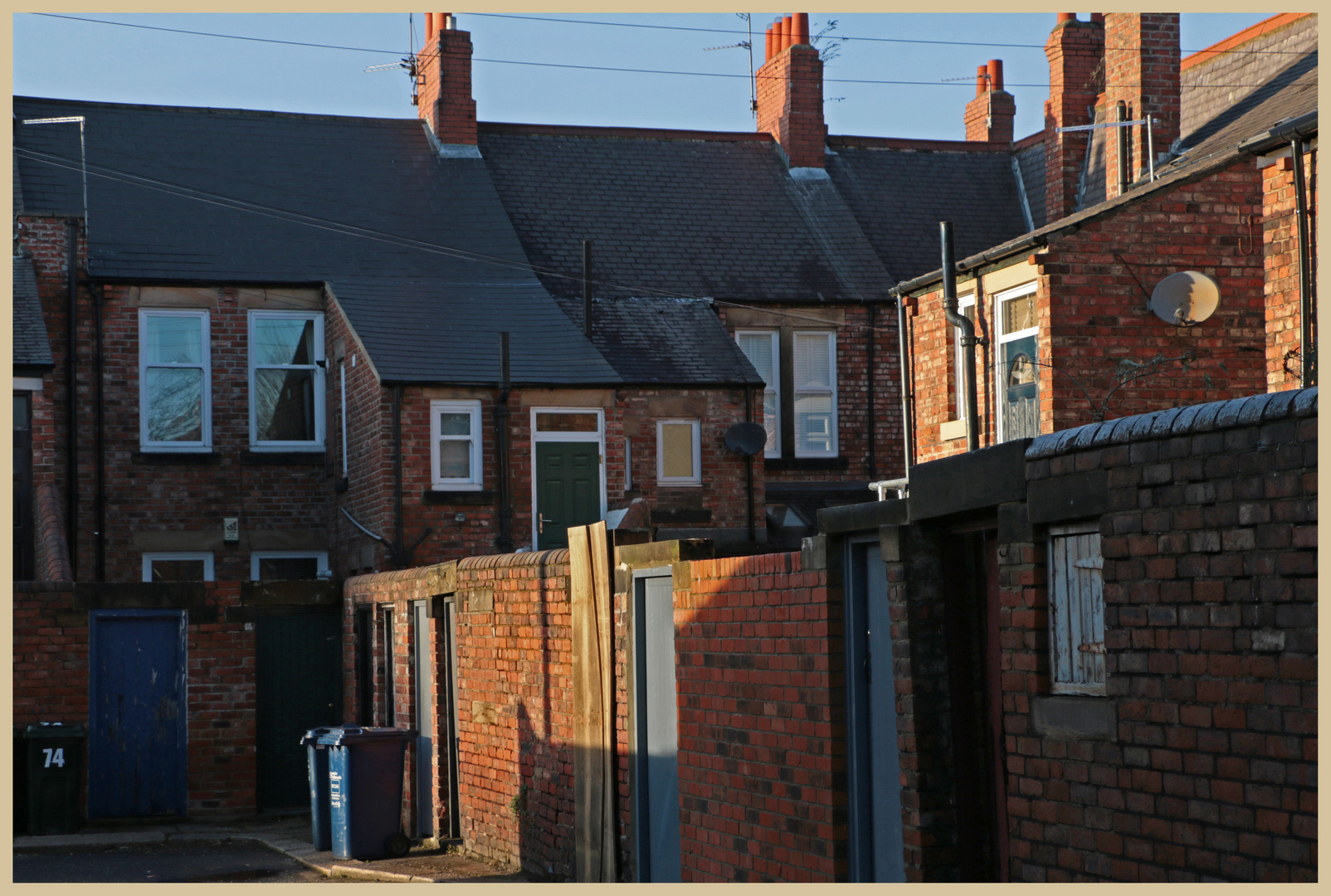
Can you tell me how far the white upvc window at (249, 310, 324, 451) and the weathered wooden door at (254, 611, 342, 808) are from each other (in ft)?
20.3

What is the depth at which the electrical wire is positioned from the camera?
78.6 feet

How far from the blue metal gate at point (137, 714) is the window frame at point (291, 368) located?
21.3ft

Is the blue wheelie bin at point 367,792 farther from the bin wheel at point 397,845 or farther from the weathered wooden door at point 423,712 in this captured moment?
the weathered wooden door at point 423,712

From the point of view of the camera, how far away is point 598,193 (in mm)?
26875

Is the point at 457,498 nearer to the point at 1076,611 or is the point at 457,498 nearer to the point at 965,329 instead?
the point at 965,329

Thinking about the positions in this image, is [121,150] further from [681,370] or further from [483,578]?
[483,578]

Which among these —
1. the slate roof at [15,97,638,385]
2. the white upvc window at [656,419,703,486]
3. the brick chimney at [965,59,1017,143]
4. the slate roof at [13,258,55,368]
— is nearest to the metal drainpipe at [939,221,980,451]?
the white upvc window at [656,419,703,486]

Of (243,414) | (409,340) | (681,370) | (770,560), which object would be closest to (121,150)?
(243,414)

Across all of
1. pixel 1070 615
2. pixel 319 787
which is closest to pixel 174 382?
pixel 319 787

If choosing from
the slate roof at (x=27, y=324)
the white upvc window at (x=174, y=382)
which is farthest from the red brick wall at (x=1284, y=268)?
the white upvc window at (x=174, y=382)

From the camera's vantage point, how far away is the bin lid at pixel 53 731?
15.8 metres

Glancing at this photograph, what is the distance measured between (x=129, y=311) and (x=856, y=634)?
1760cm

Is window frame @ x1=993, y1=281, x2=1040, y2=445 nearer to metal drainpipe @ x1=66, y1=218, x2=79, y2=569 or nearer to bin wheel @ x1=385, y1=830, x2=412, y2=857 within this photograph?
bin wheel @ x1=385, y1=830, x2=412, y2=857

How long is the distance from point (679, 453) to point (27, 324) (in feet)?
29.6
